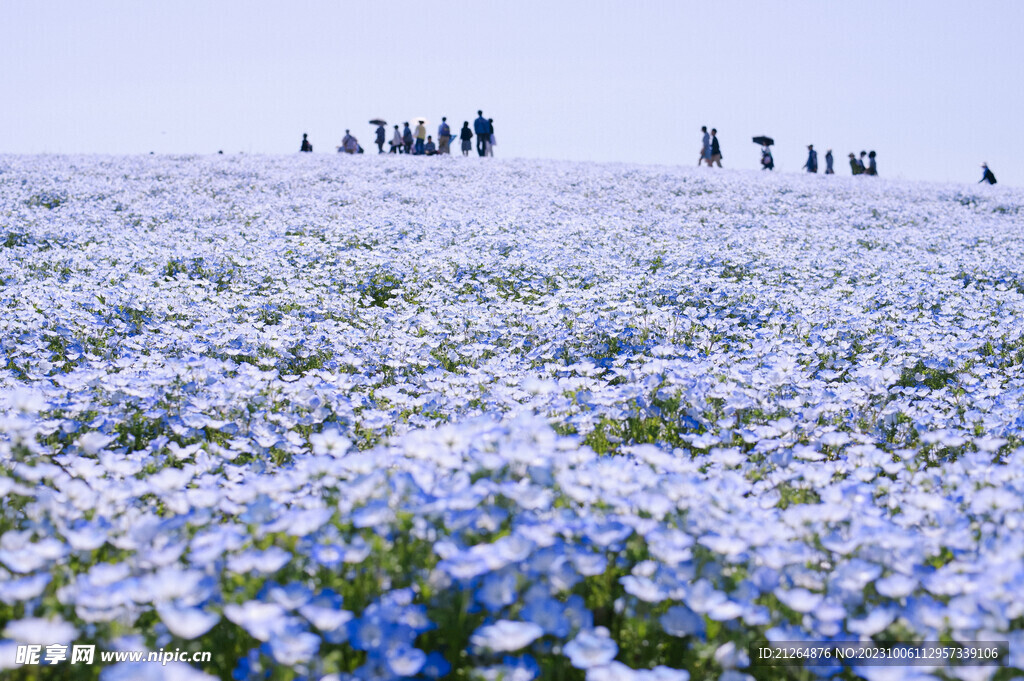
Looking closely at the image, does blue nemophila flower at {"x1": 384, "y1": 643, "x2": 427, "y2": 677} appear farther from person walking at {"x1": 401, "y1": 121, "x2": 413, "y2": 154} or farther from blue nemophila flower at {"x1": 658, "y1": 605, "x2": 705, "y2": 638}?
person walking at {"x1": 401, "y1": 121, "x2": 413, "y2": 154}

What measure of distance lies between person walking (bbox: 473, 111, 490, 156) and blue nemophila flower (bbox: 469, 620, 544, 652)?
91.5 ft

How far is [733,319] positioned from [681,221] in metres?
7.17

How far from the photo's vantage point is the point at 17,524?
296 centimetres

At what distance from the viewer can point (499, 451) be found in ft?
8.61

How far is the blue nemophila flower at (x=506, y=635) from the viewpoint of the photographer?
193 centimetres

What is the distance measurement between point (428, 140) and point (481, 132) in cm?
Answer: 293

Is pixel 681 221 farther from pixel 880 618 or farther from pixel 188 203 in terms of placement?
pixel 880 618

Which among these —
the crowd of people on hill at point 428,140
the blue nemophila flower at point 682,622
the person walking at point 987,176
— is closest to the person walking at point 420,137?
the crowd of people on hill at point 428,140

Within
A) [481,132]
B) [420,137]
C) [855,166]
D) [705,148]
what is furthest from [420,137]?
[855,166]

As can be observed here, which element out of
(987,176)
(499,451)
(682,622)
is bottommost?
(682,622)

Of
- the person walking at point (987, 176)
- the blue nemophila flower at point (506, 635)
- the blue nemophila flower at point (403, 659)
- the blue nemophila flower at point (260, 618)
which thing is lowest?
the blue nemophila flower at point (403, 659)

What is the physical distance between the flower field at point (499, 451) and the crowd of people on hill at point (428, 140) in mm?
18341

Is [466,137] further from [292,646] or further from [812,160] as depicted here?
[292,646]

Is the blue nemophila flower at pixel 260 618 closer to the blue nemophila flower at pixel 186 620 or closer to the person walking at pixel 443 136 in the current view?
the blue nemophila flower at pixel 186 620
